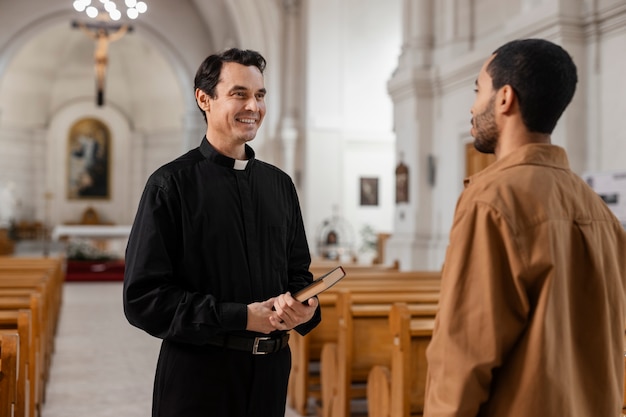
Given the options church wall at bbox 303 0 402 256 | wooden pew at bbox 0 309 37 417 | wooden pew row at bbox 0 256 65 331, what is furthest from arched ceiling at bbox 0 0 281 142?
wooden pew at bbox 0 309 37 417

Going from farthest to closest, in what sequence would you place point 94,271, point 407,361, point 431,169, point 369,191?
point 94,271, point 369,191, point 431,169, point 407,361

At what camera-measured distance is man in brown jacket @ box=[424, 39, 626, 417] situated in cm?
154

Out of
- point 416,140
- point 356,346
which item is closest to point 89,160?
point 416,140

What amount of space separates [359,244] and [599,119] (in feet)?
30.1

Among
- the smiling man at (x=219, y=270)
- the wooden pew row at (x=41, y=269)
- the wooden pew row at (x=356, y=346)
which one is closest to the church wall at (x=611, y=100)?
the wooden pew row at (x=356, y=346)

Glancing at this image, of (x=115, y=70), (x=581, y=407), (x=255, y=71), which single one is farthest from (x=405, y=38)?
(x=115, y=70)

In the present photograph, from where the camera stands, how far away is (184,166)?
2.29 meters

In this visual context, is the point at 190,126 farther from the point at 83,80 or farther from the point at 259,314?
the point at 259,314

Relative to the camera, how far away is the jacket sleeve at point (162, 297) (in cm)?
208

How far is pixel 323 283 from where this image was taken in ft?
6.19

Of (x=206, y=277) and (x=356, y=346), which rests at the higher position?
(x=206, y=277)

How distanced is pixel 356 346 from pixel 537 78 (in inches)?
135

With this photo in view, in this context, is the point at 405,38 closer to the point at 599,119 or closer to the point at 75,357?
the point at 599,119

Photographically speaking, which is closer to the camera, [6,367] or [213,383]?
[213,383]
